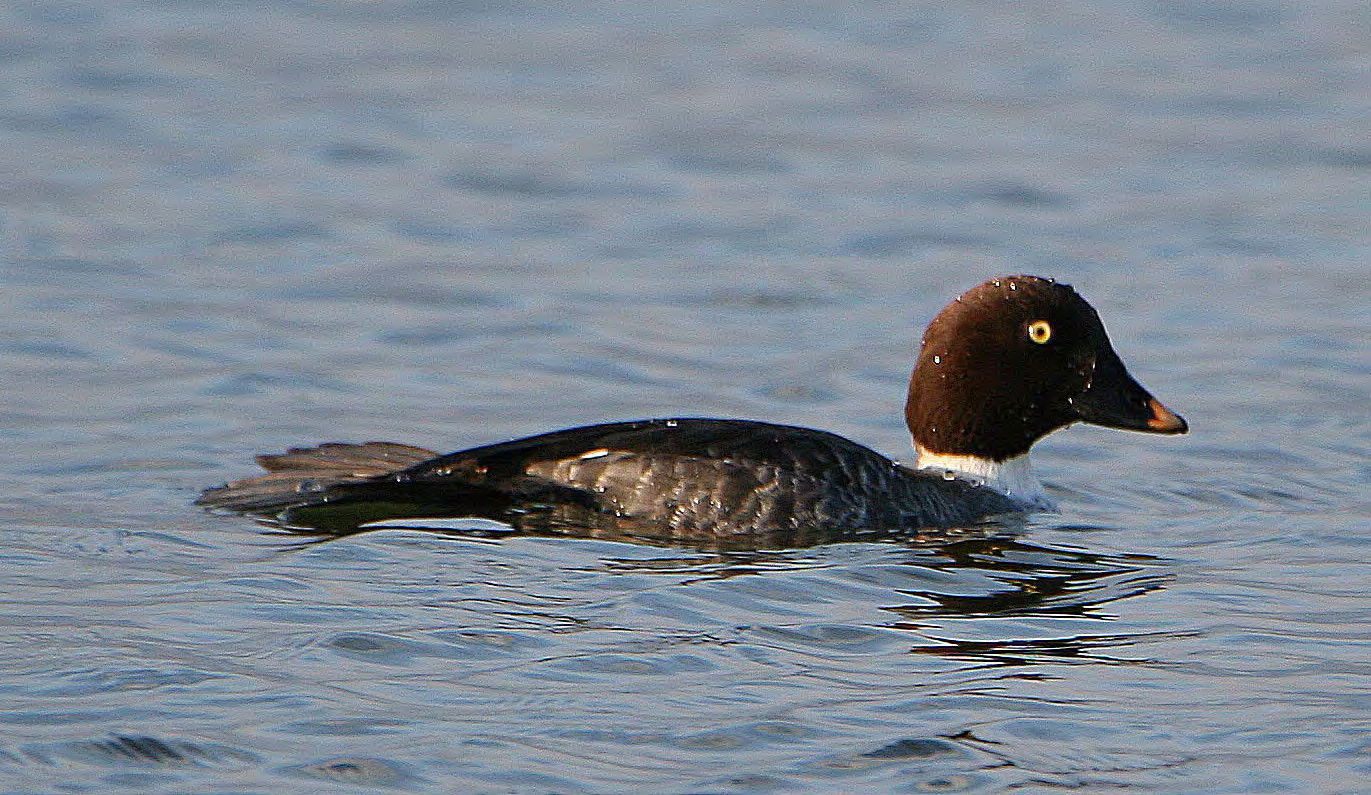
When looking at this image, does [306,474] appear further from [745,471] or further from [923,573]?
[923,573]

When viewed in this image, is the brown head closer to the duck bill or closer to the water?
the duck bill

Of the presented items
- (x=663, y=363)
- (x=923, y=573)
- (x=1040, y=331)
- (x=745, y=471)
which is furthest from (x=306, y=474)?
(x=663, y=363)

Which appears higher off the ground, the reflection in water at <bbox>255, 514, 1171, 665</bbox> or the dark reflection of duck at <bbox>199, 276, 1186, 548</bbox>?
the dark reflection of duck at <bbox>199, 276, 1186, 548</bbox>

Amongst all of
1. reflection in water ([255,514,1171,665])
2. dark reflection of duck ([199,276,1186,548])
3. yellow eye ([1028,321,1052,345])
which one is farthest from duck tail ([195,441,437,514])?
yellow eye ([1028,321,1052,345])

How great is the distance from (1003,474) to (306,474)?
9.04 feet

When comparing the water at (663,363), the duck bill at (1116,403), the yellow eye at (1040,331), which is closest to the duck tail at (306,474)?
the water at (663,363)

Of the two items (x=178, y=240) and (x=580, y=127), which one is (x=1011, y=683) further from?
(x=580, y=127)

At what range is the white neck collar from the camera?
984 centimetres

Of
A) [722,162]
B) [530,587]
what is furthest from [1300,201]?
[530,587]

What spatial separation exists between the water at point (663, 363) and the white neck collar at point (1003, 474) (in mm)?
205

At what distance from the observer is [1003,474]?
989cm

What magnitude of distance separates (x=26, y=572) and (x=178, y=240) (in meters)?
6.39

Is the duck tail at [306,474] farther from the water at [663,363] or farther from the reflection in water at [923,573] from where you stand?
the reflection in water at [923,573]

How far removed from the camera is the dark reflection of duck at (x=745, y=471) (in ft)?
29.2
